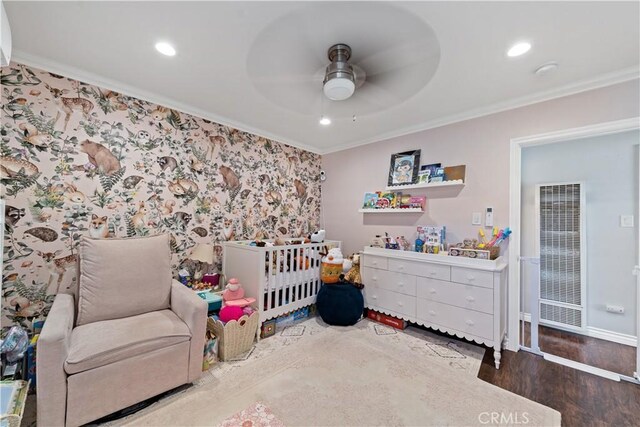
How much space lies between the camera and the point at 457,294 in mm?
2385

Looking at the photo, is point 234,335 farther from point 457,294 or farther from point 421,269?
point 457,294

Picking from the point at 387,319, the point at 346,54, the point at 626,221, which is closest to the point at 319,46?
the point at 346,54

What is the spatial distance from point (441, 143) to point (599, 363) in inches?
94.8

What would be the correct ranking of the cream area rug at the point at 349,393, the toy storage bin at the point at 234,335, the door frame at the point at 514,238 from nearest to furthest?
1. the cream area rug at the point at 349,393
2. the toy storage bin at the point at 234,335
3. the door frame at the point at 514,238

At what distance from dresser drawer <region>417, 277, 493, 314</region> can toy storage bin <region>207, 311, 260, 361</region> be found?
1.67 meters

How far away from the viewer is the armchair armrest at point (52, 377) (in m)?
1.31

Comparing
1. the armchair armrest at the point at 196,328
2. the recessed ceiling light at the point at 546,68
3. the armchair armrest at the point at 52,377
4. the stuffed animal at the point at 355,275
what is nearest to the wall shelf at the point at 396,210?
the stuffed animal at the point at 355,275

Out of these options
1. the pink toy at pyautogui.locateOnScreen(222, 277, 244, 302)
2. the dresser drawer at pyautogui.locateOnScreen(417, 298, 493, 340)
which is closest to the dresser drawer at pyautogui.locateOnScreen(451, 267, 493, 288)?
the dresser drawer at pyautogui.locateOnScreen(417, 298, 493, 340)

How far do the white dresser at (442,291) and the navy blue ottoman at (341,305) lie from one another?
0.81 feet

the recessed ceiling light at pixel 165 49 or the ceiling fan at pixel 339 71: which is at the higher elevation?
the recessed ceiling light at pixel 165 49

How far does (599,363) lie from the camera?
2219 millimetres

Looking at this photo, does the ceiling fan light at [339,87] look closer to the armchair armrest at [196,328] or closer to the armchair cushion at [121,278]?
the armchair armrest at [196,328]

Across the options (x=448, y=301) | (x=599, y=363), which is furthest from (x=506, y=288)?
(x=599, y=363)

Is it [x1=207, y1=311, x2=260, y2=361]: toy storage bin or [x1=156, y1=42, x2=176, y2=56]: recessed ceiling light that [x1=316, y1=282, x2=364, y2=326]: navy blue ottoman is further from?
[x1=156, y1=42, x2=176, y2=56]: recessed ceiling light
